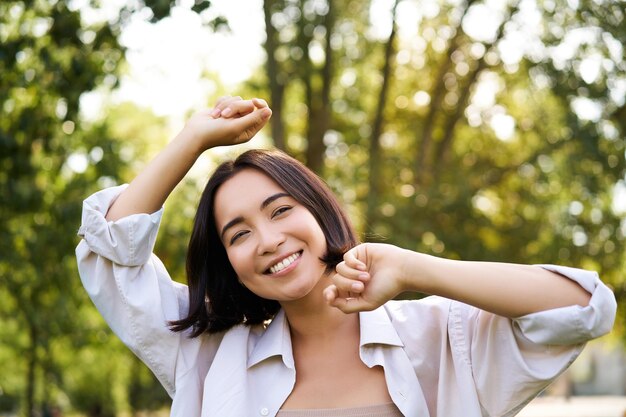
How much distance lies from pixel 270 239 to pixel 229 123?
0.36 metres

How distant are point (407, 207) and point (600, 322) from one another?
9131 millimetres

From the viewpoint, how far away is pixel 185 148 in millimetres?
2602

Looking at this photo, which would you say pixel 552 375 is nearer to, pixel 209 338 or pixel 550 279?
pixel 550 279

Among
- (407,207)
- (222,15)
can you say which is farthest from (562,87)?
(222,15)

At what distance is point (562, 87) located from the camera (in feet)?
35.4

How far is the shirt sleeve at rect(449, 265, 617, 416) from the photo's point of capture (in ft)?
6.86

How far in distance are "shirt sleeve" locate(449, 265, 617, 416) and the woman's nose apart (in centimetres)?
50

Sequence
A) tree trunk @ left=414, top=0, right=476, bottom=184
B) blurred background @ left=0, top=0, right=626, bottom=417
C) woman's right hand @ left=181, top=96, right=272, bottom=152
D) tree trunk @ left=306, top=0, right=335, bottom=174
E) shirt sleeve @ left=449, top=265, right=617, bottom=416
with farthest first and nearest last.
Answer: tree trunk @ left=414, top=0, right=476, bottom=184 → tree trunk @ left=306, top=0, right=335, bottom=174 → blurred background @ left=0, top=0, right=626, bottom=417 → woman's right hand @ left=181, top=96, right=272, bottom=152 → shirt sleeve @ left=449, top=265, right=617, bottom=416

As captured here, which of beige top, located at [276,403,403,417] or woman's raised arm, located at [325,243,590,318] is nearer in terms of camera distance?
woman's raised arm, located at [325,243,590,318]

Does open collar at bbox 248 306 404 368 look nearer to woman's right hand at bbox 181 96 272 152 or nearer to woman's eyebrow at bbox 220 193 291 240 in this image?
woman's eyebrow at bbox 220 193 291 240

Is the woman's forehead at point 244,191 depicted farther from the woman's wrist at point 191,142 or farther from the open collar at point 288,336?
the open collar at point 288,336

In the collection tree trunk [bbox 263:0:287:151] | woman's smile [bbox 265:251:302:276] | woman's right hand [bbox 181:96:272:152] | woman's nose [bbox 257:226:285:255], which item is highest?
woman's right hand [bbox 181:96:272:152]

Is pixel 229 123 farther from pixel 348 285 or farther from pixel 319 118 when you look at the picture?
pixel 319 118

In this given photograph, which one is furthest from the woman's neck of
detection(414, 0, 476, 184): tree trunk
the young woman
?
detection(414, 0, 476, 184): tree trunk
